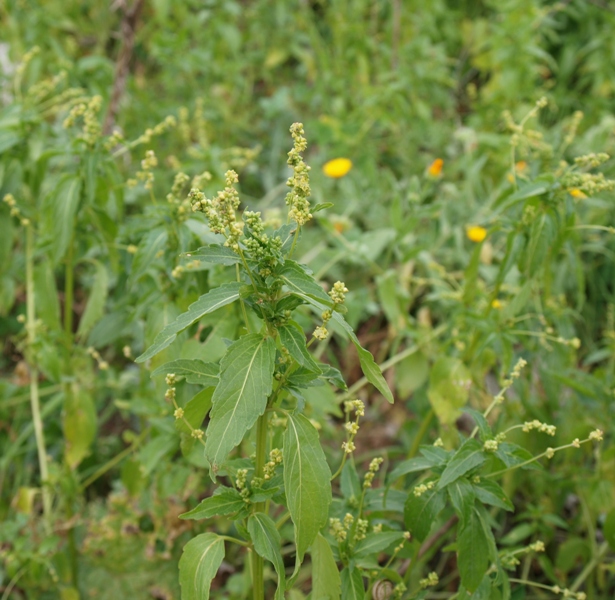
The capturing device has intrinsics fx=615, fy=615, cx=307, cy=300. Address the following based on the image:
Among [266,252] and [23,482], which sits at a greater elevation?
[266,252]

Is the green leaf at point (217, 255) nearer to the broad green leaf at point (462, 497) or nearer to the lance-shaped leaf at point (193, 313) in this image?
the lance-shaped leaf at point (193, 313)

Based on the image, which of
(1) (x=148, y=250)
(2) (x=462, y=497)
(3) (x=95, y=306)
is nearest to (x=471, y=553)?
(2) (x=462, y=497)

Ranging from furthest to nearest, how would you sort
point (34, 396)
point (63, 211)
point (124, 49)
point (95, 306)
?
1. point (124, 49)
2. point (34, 396)
3. point (95, 306)
4. point (63, 211)

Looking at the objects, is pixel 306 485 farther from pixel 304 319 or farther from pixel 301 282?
pixel 304 319

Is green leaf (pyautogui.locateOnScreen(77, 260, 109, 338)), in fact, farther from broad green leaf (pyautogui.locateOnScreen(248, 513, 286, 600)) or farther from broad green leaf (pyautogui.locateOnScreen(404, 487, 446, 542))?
broad green leaf (pyautogui.locateOnScreen(404, 487, 446, 542))

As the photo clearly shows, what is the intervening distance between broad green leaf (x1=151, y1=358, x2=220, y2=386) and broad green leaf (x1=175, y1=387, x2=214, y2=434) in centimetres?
3

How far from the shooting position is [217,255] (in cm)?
103

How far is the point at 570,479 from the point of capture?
6.69 ft

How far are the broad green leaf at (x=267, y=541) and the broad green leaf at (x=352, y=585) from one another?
6.6 inches

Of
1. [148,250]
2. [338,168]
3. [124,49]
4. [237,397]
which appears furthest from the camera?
[338,168]

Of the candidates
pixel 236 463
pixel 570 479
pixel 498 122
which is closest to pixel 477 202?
pixel 498 122

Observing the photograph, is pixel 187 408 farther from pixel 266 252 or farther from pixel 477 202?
pixel 477 202

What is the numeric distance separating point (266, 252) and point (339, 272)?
1905 mm

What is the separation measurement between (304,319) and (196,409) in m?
0.59
